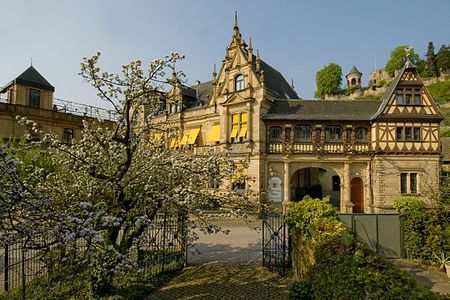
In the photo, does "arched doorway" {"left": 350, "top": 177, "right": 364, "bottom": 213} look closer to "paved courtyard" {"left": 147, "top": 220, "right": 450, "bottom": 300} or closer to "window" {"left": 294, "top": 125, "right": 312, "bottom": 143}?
"window" {"left": 294, "top": 125, "right": 312, "bottom": 143}

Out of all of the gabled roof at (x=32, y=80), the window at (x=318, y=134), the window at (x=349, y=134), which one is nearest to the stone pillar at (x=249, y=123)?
the window at (x=318, y=134)

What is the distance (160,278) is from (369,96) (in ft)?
244

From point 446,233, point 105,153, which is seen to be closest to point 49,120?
point 105,153

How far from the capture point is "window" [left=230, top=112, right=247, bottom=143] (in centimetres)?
2456

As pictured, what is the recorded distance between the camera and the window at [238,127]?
80.6ft

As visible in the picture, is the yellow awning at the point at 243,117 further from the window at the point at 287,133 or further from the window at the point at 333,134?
the window at the point at 333,134

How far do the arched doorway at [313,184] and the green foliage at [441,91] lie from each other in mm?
41920

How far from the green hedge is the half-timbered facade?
13475 mm

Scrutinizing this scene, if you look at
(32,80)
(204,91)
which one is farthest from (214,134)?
(32,80)

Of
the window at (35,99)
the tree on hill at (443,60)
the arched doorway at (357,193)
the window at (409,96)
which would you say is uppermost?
the tree on hill at (443,60)

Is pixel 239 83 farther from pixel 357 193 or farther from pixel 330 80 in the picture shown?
pixel 330 80

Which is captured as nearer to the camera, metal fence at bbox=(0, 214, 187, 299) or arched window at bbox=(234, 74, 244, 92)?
metal fence at bbox=(0, 214, 187, 299)

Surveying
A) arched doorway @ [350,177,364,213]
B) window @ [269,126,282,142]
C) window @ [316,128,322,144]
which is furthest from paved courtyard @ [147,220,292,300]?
arched doorway @ [350,177,364,213]

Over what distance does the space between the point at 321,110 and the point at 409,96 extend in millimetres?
7363
